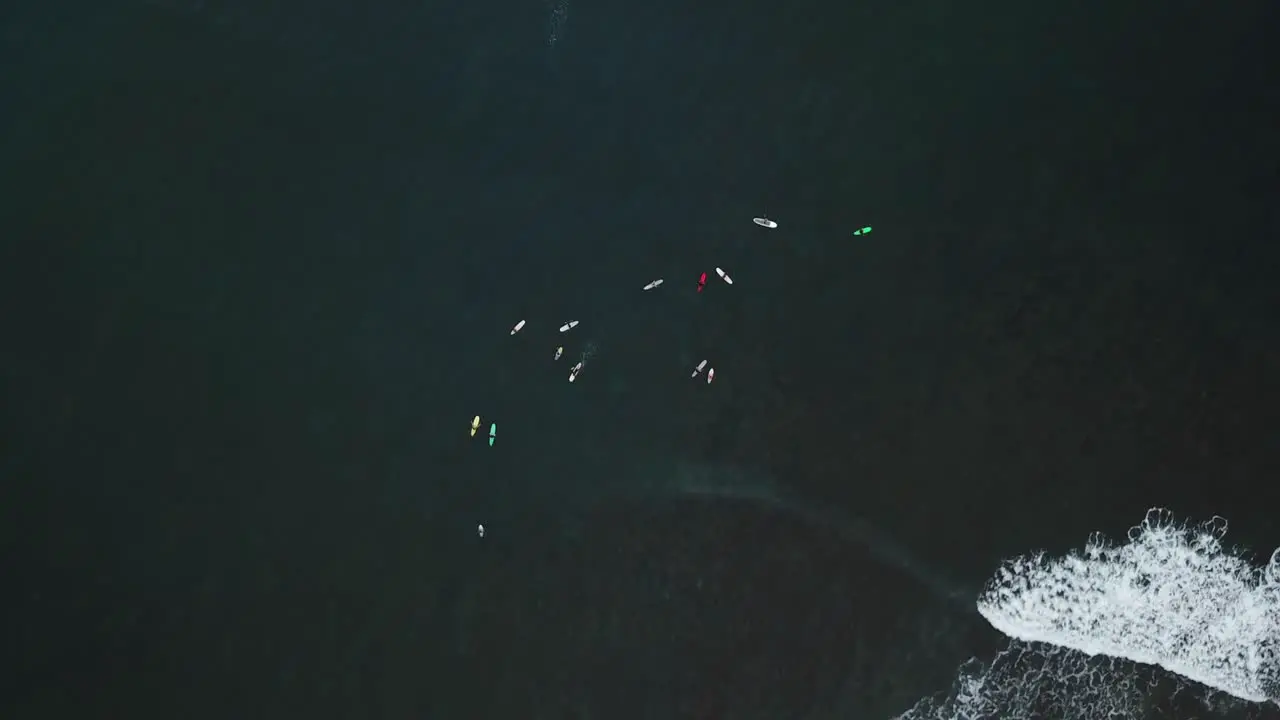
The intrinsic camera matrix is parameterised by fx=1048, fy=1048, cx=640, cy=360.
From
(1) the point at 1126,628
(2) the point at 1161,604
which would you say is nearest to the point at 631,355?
(1) the point at 1126,628

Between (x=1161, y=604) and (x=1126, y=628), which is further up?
(x=1161, y=604)

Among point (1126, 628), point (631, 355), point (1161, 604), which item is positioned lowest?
point (1126, 628)

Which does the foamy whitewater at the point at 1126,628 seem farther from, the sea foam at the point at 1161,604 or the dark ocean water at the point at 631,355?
the dark ocean water at the point at 631,355

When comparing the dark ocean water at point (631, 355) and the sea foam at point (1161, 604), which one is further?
the dark ocean water at point (631, 355)

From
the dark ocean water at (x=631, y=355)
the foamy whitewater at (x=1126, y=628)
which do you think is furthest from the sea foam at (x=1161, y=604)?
the dark ocean water at (x=631, y=355)

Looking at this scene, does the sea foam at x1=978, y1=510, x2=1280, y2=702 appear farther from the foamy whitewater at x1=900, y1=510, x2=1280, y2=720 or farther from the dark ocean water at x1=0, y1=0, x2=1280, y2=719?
the dark ocean water at x1=0, y1=0, x2=1280, y2=719

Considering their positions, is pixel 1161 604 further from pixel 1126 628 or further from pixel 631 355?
pixel 631 355

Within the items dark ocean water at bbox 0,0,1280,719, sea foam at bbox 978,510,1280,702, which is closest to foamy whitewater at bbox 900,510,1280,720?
sea foam at bbox 978,510,1280,702
